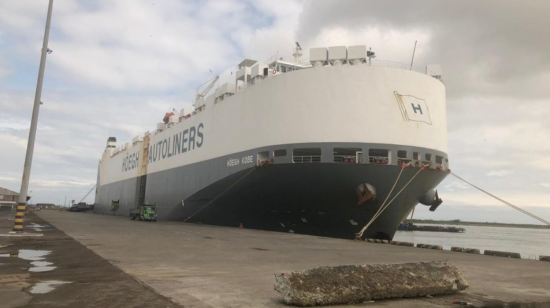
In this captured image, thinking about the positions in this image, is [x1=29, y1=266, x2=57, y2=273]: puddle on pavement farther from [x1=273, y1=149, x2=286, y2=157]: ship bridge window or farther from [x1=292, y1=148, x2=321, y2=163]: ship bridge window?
[x1=273, y1=149, x2=286, y2=157]: ship bridge window

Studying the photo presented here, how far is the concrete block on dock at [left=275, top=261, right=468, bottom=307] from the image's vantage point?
17.5ft

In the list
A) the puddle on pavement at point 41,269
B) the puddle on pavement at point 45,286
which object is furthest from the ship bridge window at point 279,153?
the puddle on pavement at point 45,286

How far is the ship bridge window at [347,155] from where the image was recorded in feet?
65.1

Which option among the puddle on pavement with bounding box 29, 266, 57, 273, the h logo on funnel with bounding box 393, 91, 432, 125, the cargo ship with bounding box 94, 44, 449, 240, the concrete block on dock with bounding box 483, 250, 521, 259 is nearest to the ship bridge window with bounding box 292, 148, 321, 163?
the cargo ship with bounding box 94, 44, 449, 240

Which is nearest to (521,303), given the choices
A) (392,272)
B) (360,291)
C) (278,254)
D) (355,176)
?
(392,272)

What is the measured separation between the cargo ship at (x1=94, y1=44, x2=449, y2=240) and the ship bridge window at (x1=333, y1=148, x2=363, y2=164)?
0.05 meters

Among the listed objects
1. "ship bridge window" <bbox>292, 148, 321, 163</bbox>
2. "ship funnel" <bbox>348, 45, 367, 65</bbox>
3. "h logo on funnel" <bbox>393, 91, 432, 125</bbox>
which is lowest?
"ship bridge window" <bbox>292, 148, 321, 163</bbox>

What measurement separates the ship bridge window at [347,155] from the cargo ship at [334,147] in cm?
5

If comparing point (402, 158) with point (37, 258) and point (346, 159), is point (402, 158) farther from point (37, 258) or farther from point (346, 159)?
point (37, 258)

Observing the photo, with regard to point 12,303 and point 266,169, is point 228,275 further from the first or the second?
point 266,169

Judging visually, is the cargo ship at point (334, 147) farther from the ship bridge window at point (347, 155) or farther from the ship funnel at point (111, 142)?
the ship funnel at point (111, 142)

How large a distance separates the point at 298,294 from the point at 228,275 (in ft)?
9.72

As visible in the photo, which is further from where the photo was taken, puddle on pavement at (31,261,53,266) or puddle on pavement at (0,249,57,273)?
puddle on pavement at (31,261,53,266)

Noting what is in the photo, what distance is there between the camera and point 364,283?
570cm
